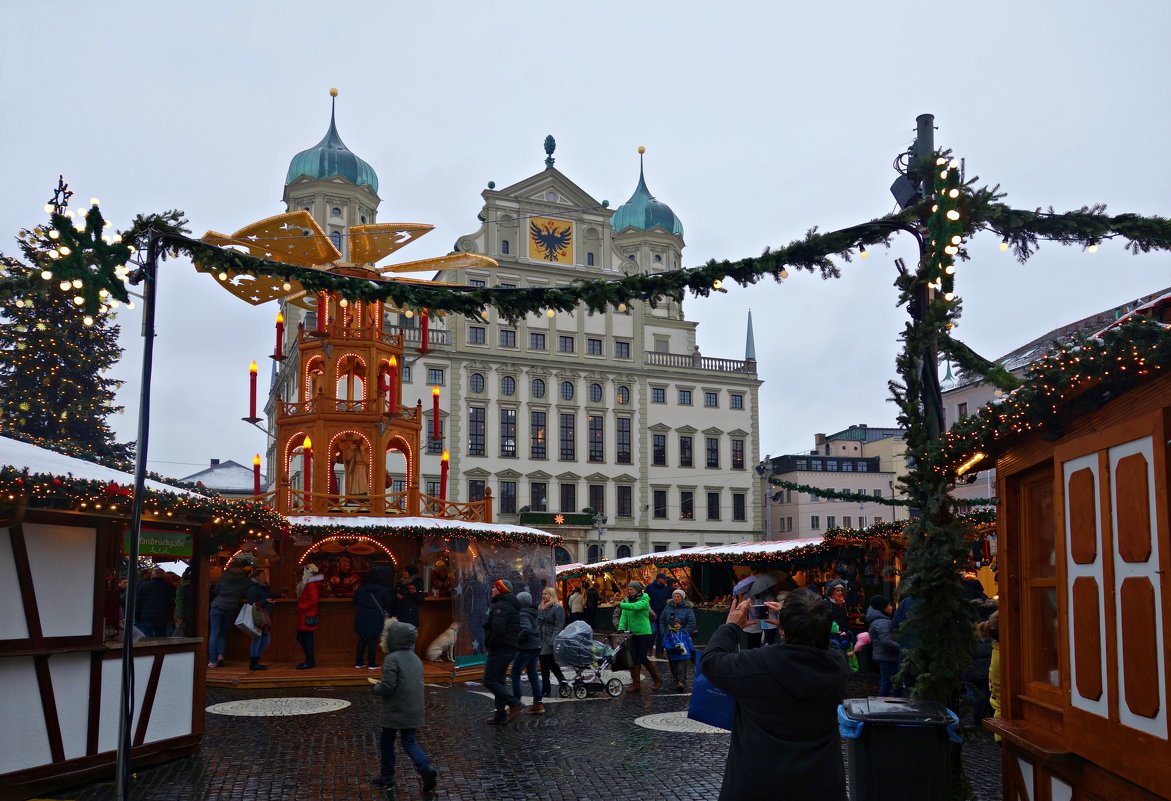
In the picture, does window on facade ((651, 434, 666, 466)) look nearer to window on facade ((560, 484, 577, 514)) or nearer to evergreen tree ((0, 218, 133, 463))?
window on facade ((560, 484, 577, 514))

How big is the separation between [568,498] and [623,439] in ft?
15.7

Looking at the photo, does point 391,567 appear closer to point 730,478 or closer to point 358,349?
point 358,349

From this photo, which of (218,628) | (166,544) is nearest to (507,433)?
(218,628)

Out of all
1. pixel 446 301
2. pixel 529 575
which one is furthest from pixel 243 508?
pixel 529 575

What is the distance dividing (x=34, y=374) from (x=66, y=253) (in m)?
22.4

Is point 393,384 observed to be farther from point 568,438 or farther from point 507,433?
point 568,438

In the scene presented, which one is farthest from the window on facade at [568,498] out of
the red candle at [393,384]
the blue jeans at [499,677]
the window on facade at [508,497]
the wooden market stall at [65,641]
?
the wooden market stall at [65,641]

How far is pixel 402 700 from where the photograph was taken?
8.38 m

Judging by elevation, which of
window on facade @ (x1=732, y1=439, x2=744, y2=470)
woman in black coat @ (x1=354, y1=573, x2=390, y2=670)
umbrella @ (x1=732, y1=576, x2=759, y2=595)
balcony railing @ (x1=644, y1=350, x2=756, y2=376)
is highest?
balcony railing @ (x1=644, y1=350, x2=756, y2=376)

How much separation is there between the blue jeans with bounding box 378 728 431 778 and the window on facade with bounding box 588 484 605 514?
4931cm

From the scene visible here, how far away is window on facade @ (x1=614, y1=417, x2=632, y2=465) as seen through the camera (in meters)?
59.0

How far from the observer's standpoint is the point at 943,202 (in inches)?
275

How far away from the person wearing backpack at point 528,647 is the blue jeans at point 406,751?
4034mm

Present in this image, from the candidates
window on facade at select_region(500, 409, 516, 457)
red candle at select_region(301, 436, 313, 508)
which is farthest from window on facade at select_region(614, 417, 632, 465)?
red candle at select_region(301, 436, 313, 508)
